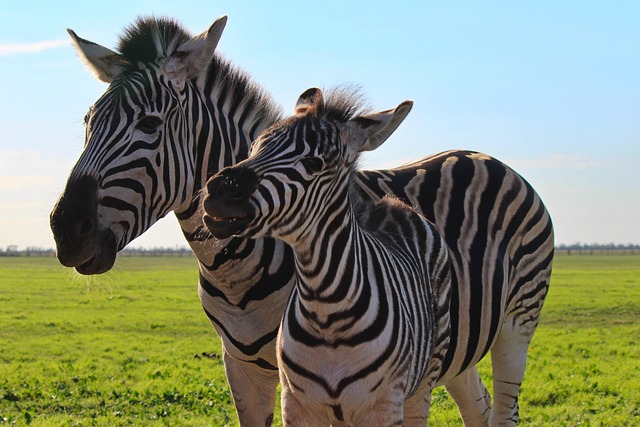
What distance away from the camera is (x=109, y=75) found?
4.96m

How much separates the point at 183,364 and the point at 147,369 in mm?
869

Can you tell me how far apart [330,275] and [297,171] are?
0.56 metres

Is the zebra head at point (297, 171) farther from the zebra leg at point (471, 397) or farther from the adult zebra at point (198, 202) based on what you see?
the zebra leg at point (471, 397)

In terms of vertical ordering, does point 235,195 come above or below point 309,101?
below

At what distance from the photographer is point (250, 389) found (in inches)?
201

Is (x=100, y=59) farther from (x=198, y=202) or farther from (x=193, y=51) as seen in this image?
(x=198, y=202)

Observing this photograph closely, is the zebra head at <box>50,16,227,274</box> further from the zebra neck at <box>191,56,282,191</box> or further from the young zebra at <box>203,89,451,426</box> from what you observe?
the young zebra at <box>203,89,451,426</box>

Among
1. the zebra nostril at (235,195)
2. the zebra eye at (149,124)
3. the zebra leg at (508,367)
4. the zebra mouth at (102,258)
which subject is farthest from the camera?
the zebra leg at (508,367)

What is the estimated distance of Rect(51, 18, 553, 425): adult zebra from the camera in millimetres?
4258

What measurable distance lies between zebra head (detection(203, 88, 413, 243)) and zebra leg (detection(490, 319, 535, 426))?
2856 mm

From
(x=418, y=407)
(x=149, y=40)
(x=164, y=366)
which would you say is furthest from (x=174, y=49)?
(x=164, y=366)

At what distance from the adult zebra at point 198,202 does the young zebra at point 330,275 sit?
837 millimetres

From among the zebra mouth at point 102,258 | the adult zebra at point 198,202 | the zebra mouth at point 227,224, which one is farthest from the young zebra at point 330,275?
the zebra mouth at point 102,258

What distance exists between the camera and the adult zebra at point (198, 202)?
4258 millimetres
